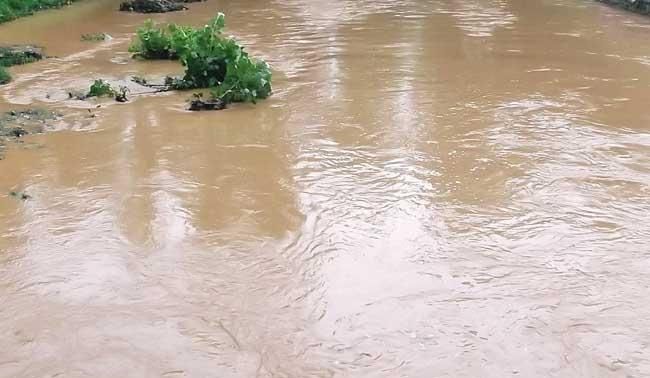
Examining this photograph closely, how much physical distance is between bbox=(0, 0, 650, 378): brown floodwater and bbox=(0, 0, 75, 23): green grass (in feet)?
23.0

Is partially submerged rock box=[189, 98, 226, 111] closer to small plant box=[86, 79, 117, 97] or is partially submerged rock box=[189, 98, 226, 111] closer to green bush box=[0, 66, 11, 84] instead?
small plant box=[86, 79, 117, 97]

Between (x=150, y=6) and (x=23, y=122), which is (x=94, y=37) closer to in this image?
(x=150, y=6)

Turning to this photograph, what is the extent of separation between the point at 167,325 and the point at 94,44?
1104cm

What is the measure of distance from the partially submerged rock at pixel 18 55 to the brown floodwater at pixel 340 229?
0.90m

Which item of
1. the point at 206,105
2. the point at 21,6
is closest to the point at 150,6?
the point at 21,6

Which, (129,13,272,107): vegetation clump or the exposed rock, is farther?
the exposed rock

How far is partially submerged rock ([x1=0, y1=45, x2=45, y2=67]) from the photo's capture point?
41.2 ft

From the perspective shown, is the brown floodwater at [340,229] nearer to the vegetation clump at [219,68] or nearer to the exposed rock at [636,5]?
the vegetation clump at [219,68]

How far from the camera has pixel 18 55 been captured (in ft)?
41.9

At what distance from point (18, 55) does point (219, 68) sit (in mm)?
4123

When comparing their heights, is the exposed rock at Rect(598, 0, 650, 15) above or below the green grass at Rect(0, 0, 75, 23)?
below

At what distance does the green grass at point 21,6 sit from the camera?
705 inches

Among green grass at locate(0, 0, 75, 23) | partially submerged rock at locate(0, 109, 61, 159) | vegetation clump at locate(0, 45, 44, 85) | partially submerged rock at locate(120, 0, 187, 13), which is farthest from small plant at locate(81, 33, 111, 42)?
partially submerged rock at locate(0, 109, 61, 159)

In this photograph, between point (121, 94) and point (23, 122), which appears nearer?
point (23, 122)
